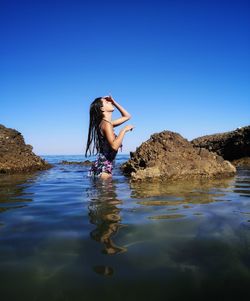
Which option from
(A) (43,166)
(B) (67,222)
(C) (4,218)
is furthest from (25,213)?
(A) (43,166)

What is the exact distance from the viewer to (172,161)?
22.5 ft

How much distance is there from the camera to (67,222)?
2.66 meters

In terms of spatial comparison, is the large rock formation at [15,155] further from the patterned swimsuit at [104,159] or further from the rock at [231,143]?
the rock at [231,143]

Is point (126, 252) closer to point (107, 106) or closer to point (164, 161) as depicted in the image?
point (107, 106)

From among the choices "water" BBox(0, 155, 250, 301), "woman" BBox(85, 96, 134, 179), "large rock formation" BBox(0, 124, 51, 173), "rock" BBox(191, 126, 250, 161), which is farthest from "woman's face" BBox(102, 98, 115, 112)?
"rock" BBox(191, 126, 250, 161)

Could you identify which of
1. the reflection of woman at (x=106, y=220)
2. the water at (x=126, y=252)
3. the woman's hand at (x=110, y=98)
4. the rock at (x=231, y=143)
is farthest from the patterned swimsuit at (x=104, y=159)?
the rock at (x=231, y=143)

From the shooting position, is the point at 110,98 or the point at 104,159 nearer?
the point at 104,159

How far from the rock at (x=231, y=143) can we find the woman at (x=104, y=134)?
32.6 feet

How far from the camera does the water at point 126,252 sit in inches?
56.0

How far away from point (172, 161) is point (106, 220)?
4.42 m

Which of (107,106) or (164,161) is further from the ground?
(107,106)

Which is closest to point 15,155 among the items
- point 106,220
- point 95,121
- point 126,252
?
point 95,121

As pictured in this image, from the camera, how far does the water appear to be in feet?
4.66

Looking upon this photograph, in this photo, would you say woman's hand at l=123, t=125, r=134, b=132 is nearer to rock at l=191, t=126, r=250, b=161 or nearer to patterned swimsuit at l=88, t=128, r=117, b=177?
patterned swimsuit at l=88, t=128, r=117, b=177
